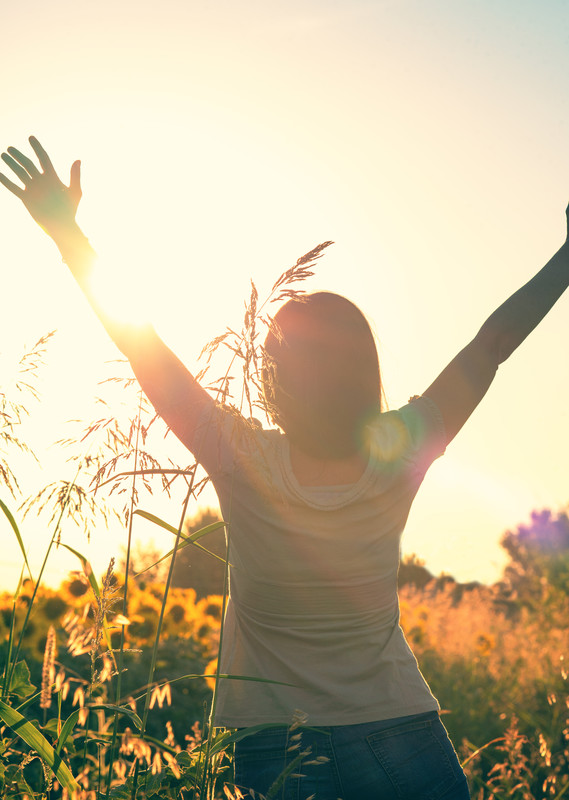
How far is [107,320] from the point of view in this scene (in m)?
1.59

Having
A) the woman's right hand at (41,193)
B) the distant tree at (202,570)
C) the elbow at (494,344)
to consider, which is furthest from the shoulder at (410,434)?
the distant tree at (202,570)

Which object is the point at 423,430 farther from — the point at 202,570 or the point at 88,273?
the point at 202,570

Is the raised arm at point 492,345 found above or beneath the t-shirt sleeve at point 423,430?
above

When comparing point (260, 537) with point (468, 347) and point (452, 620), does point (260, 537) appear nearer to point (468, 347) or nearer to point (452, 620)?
point (468, 347)

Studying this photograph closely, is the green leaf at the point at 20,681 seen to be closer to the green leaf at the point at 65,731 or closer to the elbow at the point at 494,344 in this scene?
the green leaf at the point at 65,731

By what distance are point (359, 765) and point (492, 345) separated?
119cm

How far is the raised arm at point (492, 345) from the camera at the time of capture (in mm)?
1956

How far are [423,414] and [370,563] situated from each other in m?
0.43

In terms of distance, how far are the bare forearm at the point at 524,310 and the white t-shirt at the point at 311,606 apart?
612 millimetres

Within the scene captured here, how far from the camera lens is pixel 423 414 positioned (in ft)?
6.20

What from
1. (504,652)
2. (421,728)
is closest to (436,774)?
(421,728)

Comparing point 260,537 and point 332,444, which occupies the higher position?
point 332,444

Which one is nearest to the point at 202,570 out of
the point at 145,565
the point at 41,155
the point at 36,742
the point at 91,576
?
the point at 145,565

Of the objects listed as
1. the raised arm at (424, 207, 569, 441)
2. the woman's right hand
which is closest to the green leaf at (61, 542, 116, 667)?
the woman's right hand
